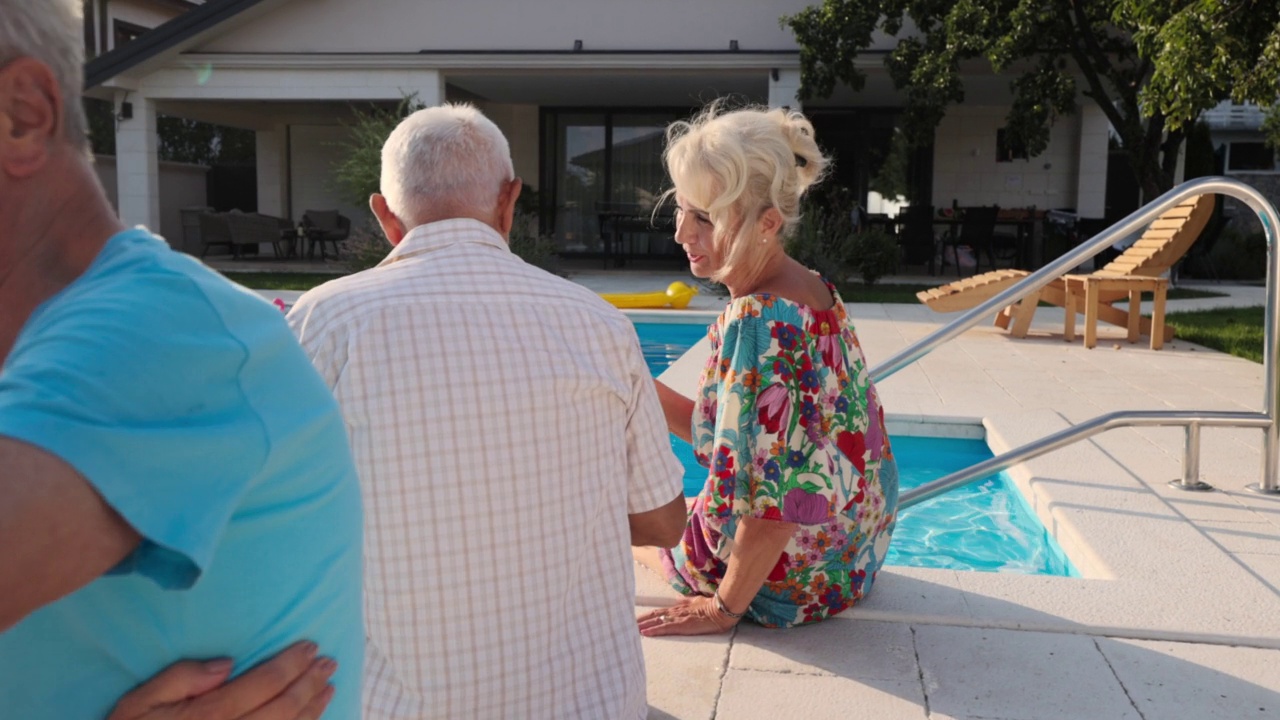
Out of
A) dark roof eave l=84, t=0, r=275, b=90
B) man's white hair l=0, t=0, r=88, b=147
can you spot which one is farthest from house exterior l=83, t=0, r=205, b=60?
man's white hair l=0, t=0, r=88, b=147

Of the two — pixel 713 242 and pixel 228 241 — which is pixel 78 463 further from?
pixel 228 241

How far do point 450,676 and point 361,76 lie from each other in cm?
1498

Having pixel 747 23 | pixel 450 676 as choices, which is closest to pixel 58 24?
pixel 450 676

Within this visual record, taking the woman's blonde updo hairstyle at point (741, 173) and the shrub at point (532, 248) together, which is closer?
the woman's blonde updo hairstyle at point (741, 173)

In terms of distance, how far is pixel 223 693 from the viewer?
0.79m

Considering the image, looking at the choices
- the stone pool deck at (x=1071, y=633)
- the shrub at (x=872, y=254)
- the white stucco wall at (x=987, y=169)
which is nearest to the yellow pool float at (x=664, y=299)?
the shrub at (x=872, y=254)

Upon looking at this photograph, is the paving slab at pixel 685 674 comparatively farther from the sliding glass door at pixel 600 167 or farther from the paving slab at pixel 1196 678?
the sliding glass door at pixel 600 167

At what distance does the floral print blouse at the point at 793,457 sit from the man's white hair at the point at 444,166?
888mm

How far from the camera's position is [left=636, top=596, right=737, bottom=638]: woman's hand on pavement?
274 cm

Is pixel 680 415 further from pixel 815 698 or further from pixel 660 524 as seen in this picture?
pixel 660 524

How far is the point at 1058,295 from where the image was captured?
9.46 m

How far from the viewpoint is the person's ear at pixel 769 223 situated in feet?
8.34

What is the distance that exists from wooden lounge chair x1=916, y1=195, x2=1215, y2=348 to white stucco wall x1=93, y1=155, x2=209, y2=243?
14.9 m

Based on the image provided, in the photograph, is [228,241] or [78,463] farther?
[228,241]
